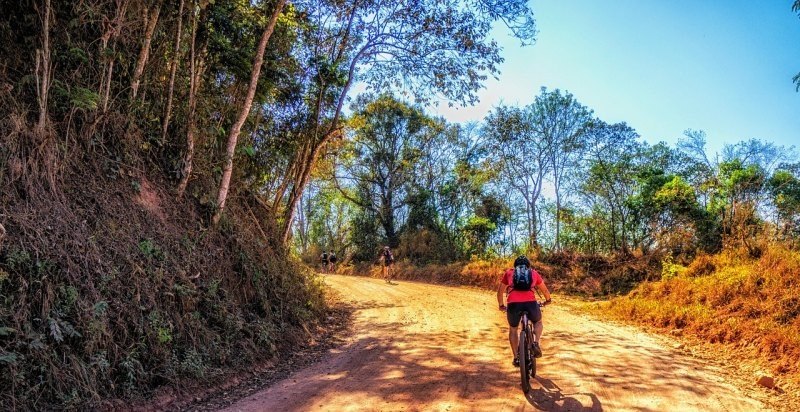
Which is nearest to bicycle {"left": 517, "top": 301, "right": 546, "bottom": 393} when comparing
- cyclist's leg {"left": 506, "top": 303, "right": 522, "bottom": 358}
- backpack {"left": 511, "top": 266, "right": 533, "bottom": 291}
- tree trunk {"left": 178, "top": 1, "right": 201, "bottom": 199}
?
cyclist's leg {"left": 506, "top": 303, "right": 522, "bottom": 358}

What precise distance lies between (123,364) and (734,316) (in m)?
10.4

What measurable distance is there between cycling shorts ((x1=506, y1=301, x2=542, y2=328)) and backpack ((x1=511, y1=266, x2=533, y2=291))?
22cm

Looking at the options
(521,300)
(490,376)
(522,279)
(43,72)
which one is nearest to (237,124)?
(43,72)

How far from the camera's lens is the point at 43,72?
20.0 feet

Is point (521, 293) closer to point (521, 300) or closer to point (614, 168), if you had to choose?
point (521, 300)

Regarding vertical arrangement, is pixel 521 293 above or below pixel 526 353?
above

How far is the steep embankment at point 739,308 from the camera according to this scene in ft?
23.4

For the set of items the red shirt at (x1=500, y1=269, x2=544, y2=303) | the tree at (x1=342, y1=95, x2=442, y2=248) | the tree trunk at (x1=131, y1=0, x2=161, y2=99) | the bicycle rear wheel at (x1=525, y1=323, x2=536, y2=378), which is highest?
the tree at (x1=342, y1=95, x2=442, y2=248)

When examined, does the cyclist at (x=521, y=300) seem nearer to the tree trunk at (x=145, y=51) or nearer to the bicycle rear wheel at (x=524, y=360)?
the bicycle rear wheel at (x=524, y=360)

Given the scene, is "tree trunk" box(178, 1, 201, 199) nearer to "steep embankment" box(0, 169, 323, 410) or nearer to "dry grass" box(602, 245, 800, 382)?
"steep embankment" box(0, 169, 323, 410)

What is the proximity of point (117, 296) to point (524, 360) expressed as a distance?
4985 millimetres

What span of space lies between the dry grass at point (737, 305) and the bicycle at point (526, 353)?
370cm

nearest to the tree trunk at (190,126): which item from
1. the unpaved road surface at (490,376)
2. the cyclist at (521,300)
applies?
the unpaved road surface at (490,376)

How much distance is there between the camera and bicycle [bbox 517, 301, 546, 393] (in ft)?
18.2
